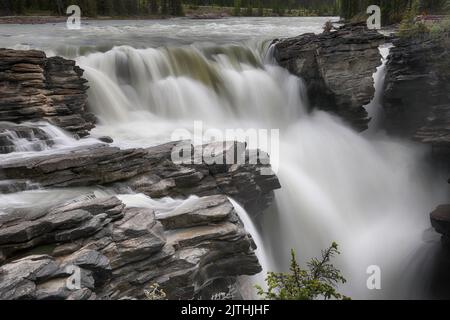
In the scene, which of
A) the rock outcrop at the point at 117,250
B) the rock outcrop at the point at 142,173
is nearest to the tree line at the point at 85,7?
the rock outcrop at the point at 142,173

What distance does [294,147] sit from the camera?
17531mm

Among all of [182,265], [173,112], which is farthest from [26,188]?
[173,112]

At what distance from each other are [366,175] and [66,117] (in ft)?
41.7

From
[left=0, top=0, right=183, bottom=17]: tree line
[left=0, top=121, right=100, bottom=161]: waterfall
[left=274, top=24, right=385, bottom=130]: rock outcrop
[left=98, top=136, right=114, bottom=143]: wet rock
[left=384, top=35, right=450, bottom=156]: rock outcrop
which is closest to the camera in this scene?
[left=0, top=121, right=100, bottom=161]: waterfall

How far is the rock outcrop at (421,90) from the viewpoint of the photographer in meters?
17.7

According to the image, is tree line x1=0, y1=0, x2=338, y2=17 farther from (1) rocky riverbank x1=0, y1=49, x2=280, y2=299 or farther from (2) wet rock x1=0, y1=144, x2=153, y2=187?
(2) wet rock x1=0, y1=144, x2=153, y2=187

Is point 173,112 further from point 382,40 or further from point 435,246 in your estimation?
point 435,246

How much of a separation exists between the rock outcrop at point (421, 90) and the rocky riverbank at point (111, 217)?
9854 mm

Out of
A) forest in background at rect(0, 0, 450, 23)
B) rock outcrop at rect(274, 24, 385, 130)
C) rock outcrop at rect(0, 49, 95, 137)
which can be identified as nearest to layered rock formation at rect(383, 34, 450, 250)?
rock outcrop at rect(274, 24, 385, 130)

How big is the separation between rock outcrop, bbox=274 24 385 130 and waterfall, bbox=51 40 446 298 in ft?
2.24

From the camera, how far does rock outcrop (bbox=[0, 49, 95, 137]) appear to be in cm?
1323

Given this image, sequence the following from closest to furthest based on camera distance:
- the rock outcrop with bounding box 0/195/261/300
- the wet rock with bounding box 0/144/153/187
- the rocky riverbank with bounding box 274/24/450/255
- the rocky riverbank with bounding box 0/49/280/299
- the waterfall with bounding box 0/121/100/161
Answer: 1. the rock outcrop with bounding box 0/195/261/300
2. the rocky riverbank with bounding box 0/49/280/299
3. the wet rock with bounding box 0/144/153/187
4. the waterfall with bounding box 0/121/100/161
5. the rocky riverbank with bounding box 274/24/450/255

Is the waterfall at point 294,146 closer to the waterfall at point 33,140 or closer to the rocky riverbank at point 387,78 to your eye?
the rocky riverbank at point 387,78

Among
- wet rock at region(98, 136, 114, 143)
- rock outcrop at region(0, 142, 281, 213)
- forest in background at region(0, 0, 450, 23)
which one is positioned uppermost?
forest in background at region(0, 0, 450, 23)
